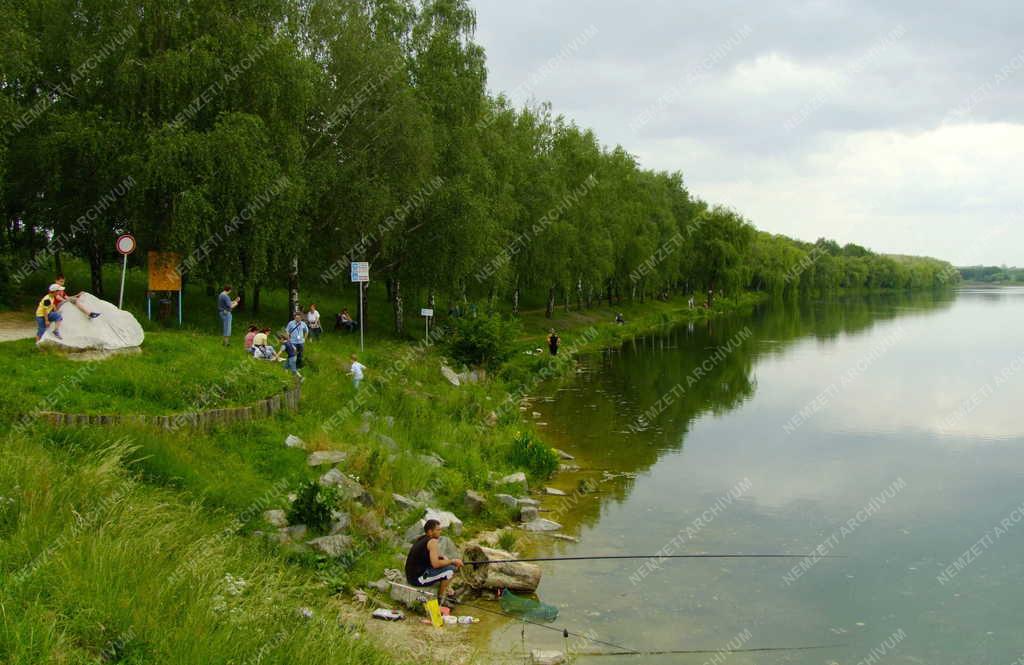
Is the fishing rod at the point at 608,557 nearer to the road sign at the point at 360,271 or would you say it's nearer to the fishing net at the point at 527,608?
the fishing net at the point at 527,608

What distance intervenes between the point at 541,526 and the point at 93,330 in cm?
982

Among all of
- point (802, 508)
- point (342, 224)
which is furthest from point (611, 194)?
point (802, 508)

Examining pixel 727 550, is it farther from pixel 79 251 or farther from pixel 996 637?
pixel 79 251

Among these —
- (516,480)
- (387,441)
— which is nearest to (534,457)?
(516,480)

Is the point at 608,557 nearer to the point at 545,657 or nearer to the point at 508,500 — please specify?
the point at 545,657

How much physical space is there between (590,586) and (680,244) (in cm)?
6442

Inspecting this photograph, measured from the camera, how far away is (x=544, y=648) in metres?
10.6

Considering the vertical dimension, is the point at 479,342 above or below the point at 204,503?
above

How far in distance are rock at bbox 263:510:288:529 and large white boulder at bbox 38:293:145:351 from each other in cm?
613

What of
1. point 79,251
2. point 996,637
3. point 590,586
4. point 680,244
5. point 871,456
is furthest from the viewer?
point 680,244

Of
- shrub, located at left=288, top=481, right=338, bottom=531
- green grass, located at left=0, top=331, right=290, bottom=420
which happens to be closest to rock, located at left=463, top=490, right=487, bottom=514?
shrub, located at left=288, top=481, right=338, bottom=531

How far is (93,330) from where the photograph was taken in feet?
52.1

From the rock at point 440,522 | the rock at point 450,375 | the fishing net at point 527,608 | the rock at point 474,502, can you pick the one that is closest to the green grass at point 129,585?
the fishing net at point 527,608

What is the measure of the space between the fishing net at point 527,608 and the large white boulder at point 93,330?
976 centimetres
